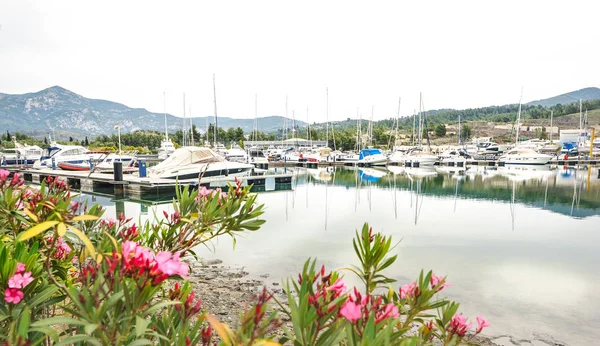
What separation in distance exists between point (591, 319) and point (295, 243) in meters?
7.20

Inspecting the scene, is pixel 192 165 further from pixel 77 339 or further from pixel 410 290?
pixel 77 339

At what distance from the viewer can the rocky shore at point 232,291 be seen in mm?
5344

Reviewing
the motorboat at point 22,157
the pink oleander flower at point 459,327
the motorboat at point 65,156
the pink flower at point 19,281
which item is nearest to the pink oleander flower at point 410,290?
the pink oleander flower at point 459,327

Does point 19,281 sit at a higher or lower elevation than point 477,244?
higher

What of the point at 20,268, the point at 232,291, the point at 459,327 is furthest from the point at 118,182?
the point at 459,327

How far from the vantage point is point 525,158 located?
149 ft

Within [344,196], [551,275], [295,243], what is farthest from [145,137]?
[551,275]

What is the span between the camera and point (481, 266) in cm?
900

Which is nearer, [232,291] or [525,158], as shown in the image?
[232,291]

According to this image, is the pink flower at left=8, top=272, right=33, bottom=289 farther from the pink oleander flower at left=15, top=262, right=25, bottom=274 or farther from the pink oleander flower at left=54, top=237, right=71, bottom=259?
the pink oleander flower at left=54, top=237, right=71, bottom=259

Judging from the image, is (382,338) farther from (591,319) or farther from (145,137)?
(145,137)

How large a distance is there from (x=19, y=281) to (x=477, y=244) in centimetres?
1206

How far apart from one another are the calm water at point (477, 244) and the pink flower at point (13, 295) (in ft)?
1.93

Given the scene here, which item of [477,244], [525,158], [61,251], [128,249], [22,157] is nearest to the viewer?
[128,249]
